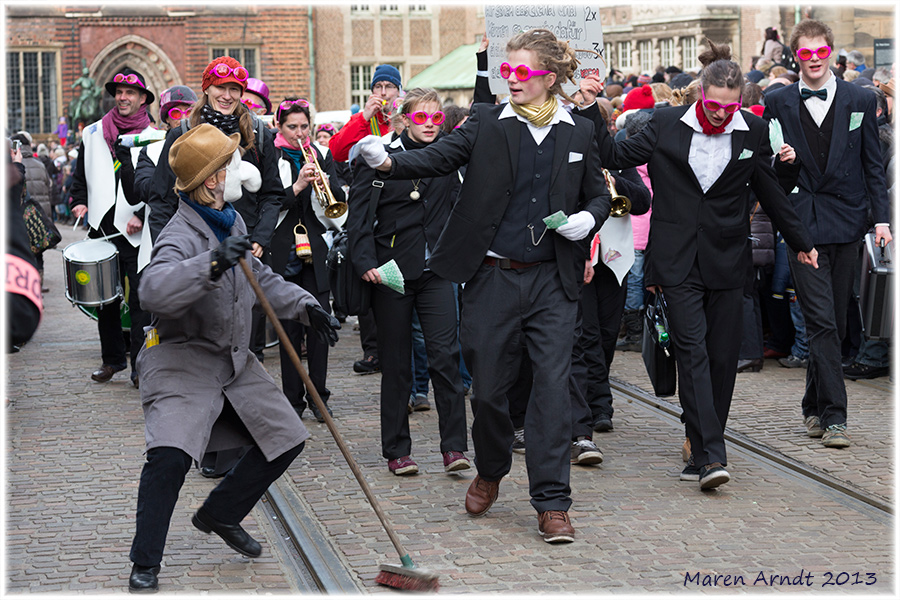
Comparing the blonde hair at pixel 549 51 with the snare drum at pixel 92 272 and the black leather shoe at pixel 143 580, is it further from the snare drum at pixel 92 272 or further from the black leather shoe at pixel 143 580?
the snare drum at pixel 92 272

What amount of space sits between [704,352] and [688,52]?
1040 inches

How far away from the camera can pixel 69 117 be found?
40.4m

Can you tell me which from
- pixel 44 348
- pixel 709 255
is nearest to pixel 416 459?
pixel 709 255

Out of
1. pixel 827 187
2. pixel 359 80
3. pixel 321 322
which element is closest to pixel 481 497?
pixel 321 322

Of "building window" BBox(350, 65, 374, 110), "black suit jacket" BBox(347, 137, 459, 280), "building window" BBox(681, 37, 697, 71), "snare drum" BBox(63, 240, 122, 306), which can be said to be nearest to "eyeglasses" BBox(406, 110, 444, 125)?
"black suit jacket" BBox(347, 137, 459, 280)

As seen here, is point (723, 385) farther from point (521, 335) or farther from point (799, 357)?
point (799, 357)

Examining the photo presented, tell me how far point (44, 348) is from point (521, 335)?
6851 mm

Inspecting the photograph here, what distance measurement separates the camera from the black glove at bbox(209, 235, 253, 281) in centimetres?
448

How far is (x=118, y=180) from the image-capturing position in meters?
8.77

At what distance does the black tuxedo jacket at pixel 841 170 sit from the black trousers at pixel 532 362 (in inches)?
94.0

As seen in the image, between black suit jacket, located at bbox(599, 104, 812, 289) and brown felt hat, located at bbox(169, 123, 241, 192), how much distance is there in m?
2.17

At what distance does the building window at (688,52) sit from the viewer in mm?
30972

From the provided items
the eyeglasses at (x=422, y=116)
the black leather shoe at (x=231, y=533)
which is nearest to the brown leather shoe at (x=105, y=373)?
the eyeglasses at (x=422, y=116)

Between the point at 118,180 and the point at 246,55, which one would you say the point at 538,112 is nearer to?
the point at 118,180
